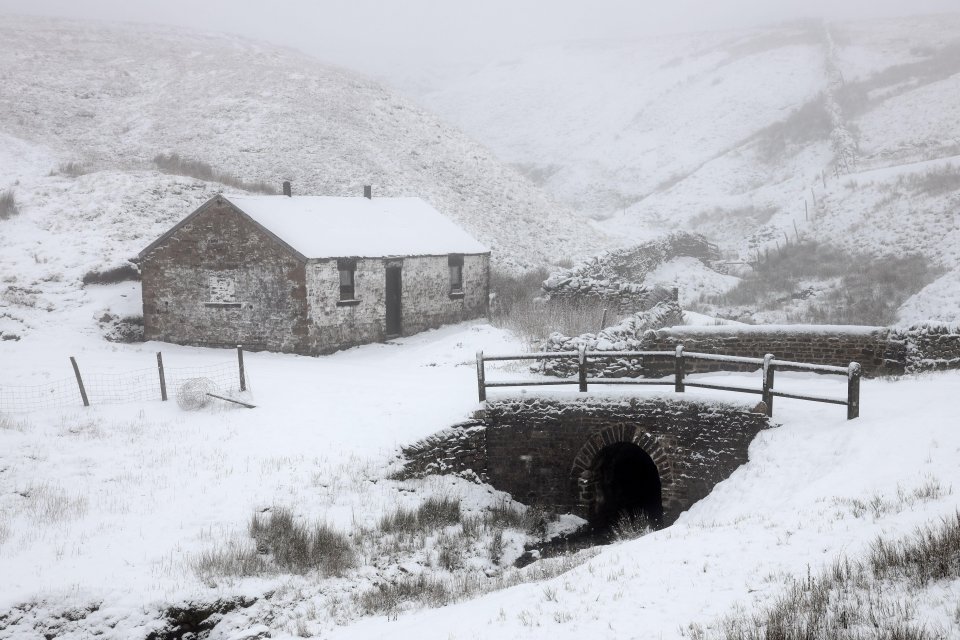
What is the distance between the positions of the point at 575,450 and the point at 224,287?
1364 cm

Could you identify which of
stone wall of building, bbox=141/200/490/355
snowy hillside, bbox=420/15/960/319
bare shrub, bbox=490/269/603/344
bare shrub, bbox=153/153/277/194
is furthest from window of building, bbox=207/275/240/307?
snowy hillside, bbox=420/15/960/319

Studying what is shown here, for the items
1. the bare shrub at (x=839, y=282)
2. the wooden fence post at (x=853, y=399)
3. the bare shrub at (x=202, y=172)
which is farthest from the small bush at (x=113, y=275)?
the wooden fence post at (x=853, y=399)

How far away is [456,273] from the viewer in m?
27.6

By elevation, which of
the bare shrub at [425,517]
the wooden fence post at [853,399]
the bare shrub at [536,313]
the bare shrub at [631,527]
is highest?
the bare shrub at [536,313]

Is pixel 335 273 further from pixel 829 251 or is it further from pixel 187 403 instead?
pixel 829 251

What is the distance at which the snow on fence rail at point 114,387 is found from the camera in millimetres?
16859

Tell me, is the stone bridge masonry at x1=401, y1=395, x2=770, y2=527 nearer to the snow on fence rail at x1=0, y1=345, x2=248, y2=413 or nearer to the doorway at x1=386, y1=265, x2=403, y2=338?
the snow on fence rail at x1=0, y1=345, x2=248, y2=413

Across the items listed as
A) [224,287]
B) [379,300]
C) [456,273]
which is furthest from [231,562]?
[456,273]

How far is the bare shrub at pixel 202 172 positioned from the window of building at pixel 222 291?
1526 cm

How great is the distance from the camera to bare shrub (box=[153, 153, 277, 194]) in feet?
124

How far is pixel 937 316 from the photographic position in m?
21.5

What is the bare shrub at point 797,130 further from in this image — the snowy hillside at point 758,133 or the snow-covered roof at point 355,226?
the snow-covered roof at point 355,226

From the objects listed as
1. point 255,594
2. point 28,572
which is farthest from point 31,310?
point 255,594

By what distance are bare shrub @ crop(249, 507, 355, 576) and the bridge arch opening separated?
5381 mm
